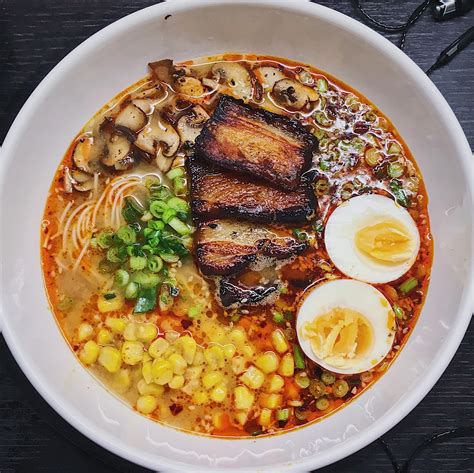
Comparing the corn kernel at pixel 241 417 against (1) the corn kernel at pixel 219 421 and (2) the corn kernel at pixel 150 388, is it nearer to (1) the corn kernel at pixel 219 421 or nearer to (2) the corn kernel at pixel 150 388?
(1) the corn kernel at pixel 219 421

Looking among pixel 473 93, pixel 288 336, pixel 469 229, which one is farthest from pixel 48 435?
pixel 473 93

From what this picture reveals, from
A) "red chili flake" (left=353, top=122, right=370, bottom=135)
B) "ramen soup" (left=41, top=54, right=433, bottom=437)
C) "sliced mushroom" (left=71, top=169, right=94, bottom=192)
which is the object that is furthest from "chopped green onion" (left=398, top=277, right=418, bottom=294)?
"sliced mushroom" (left=71, top=169, right=94, bottom=192)

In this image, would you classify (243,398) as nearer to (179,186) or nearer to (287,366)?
(287,366)

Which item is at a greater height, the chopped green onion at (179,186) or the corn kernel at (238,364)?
the chopped green onion at (179,186)

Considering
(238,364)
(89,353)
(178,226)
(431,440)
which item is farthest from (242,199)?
(431,440)

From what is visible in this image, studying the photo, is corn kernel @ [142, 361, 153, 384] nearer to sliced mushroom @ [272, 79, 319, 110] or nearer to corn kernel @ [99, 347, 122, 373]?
Answer: corn kernel @ [99, 347, 122, 373]

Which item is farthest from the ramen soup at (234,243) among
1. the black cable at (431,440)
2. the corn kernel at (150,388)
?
the black cable at (431,440)

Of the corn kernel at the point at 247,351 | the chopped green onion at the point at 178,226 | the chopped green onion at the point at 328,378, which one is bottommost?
the chopped green onion at the point at 328,378
